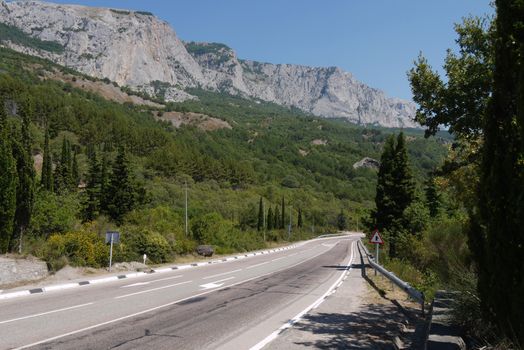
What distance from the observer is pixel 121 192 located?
38.3 m

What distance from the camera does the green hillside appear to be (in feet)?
83.7

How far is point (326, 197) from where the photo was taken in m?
153

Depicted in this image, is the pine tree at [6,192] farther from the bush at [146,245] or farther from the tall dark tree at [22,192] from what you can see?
the bush at [146,245]

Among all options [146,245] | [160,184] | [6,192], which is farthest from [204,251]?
[160,184]

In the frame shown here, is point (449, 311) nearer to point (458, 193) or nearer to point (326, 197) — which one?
point (458, 193)

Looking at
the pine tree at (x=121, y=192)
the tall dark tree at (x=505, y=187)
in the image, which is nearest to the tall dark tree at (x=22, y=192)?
the pine tree at (x=121, y=192)

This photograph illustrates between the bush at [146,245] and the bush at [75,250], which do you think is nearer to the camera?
the bush at [75,250]

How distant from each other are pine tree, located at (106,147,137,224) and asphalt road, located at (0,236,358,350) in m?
21.8

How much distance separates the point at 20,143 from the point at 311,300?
47.9ft

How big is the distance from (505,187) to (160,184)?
274 feet

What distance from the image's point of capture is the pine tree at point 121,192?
3816 centimetres

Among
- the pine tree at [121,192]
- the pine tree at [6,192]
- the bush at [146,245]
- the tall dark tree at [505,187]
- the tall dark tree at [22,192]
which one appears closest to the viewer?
the tall dark tree at [505,187]

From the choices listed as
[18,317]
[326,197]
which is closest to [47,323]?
[18,317]

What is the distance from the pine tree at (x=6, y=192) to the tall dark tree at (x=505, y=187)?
16.7 m
